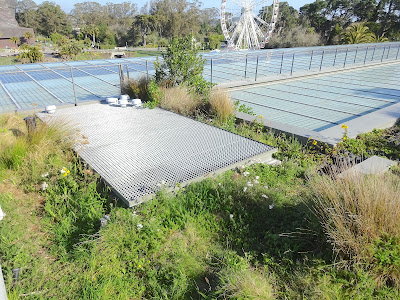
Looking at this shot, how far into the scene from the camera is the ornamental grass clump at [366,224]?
1938 millimetres

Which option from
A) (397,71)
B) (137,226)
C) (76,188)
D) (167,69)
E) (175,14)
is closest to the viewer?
(137,226)

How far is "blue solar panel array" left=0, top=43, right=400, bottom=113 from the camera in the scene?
6.81 metres

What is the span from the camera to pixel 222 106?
16.8 ft

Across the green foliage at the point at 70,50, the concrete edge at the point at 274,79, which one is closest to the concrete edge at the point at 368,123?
the concrete edge at the point at 274,79

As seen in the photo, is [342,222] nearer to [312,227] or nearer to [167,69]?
[312,227]

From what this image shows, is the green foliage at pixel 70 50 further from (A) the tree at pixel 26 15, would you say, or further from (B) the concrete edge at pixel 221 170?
(A) the tree at pixel 26 15

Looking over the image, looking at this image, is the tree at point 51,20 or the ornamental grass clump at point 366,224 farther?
the tree at point 51,20

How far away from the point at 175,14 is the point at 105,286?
145 ft

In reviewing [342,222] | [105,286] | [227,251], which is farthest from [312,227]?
[105,286]

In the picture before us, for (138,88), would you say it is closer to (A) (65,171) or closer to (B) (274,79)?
(A) (65,171)

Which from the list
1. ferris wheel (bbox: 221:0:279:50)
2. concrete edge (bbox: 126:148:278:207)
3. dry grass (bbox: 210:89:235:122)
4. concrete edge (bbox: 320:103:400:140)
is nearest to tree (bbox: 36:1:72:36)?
ferris wheel (bbox: 221:0:279:50)

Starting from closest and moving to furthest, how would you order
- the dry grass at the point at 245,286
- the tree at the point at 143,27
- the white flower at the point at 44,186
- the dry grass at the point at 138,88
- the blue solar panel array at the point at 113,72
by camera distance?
the dry grass at the point at 245,286 → the white flower at the point at 44,186 → the dry grass at the point at 138,88 → the blue solar panel array at the point at 113,72 → the tree at the point at 143,27

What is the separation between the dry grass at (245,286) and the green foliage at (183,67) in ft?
14.4

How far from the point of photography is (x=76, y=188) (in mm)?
3037
